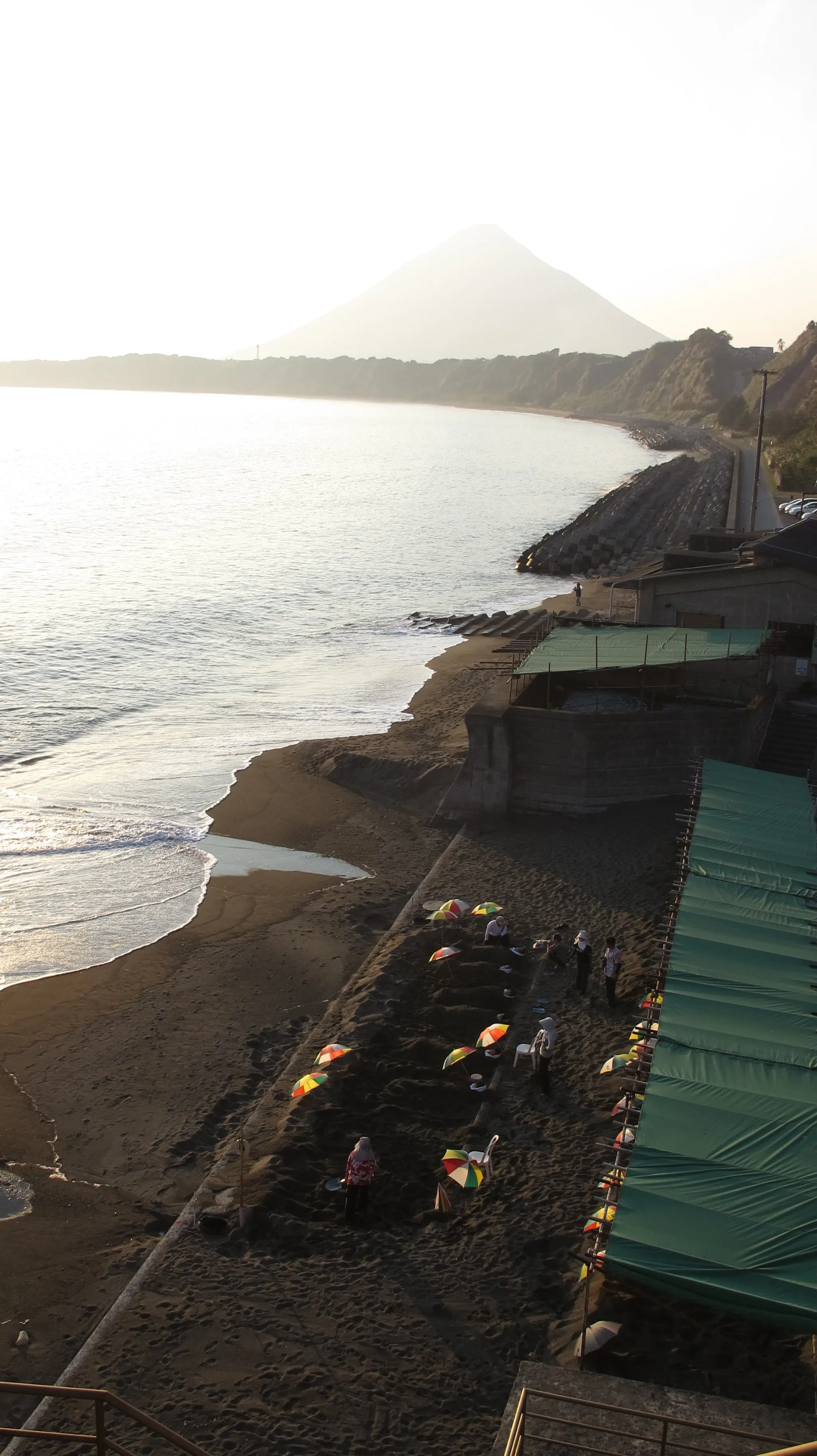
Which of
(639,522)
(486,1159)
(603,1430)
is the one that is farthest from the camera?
(639,522)

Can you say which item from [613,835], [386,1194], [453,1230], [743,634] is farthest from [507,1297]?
[743,634]

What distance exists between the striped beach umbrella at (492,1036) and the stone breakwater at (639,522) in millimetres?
33568

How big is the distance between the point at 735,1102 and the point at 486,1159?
9.24 feet

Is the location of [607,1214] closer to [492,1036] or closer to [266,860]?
[492,1036]

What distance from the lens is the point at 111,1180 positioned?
46.9 ft

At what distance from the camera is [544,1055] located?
14.7 meters

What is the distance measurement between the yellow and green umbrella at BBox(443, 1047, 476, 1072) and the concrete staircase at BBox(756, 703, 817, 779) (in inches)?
419

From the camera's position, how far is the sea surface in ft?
79.4

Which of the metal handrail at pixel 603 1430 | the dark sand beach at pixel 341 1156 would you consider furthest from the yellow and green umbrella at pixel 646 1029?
the metal handrail at pixel 603 1430

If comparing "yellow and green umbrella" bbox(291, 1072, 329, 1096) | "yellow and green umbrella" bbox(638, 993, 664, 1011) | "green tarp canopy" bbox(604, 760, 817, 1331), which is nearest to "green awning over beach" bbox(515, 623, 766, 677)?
"green tarp canopy" bbox(604, 760, 817, 1331)

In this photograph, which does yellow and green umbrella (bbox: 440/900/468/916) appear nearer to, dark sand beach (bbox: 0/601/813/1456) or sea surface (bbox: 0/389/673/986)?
dark sand beach (bbox: 0/601/813/1456)

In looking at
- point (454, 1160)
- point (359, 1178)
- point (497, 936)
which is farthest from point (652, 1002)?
point (359, 1178)

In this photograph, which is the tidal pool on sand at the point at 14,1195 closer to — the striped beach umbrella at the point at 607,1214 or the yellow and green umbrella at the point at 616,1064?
the striped beach umbrella at the point at 607,1214

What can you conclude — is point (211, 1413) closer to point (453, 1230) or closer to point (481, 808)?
point (453, 1230)
